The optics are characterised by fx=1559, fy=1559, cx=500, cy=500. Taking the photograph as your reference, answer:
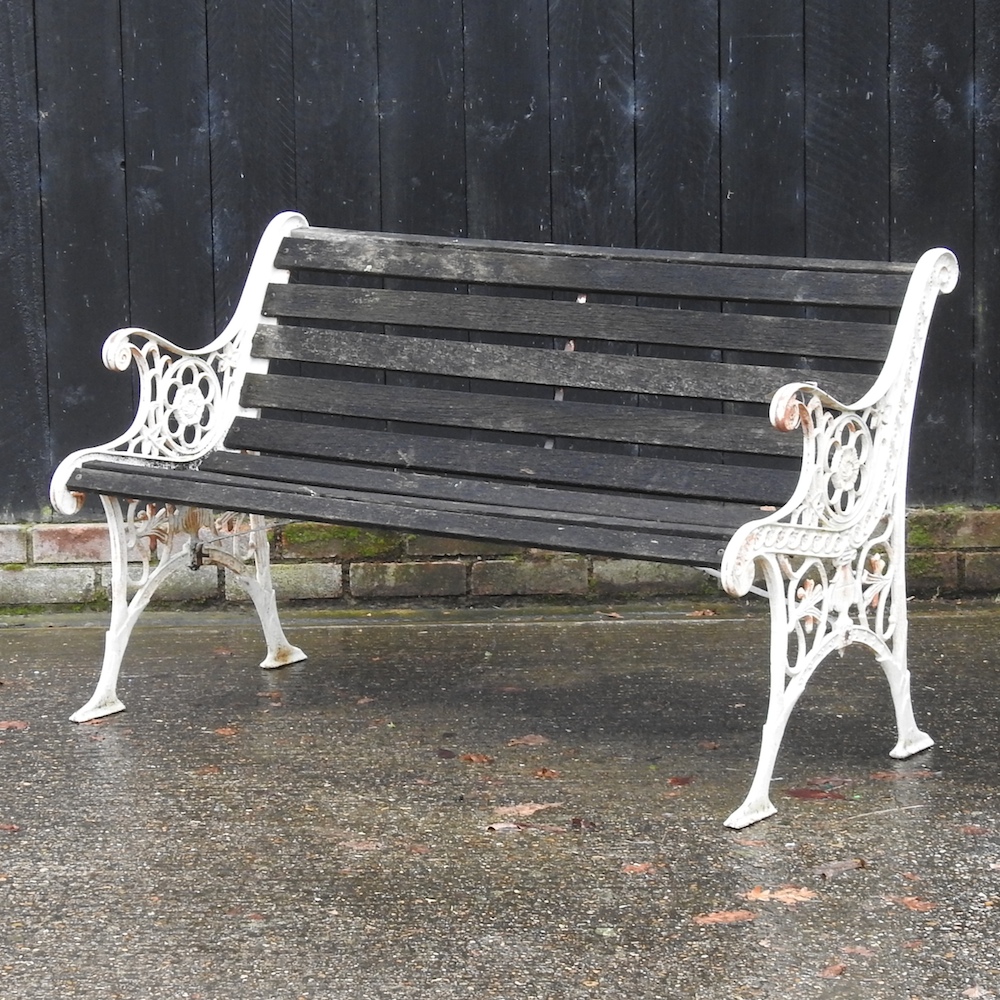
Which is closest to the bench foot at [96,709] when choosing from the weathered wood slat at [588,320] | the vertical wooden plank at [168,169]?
the weathered wood slat at [588,320]

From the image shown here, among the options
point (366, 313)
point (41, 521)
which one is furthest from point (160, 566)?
point (41, 521)

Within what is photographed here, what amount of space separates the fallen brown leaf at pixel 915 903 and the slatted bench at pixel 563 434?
0.44 m

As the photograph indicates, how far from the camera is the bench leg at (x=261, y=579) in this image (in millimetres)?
4222

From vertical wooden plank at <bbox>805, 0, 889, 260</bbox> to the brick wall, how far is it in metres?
0.93

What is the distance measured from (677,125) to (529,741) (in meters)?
2.18

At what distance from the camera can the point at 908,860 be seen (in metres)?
2.95

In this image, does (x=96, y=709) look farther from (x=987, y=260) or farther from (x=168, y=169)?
(x=987, y=260)

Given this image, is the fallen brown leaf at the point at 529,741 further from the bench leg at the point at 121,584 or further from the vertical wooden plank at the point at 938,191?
the vertical wooden plank at the point at 938,191

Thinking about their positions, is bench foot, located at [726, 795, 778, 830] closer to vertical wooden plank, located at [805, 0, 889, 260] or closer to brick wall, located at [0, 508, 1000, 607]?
brick wall, located at [0, 508, 1000, 607]

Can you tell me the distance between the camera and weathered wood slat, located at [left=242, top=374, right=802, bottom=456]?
372 centimetres

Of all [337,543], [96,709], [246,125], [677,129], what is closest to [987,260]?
[677,129]

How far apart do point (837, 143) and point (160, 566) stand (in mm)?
2515

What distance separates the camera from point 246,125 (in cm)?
495

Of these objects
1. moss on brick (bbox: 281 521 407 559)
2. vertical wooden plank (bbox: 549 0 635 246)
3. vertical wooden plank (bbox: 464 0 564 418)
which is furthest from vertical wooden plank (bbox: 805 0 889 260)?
moss on brick (bbox: 281 521 407 559)
